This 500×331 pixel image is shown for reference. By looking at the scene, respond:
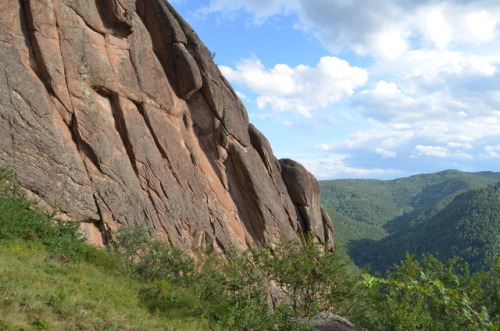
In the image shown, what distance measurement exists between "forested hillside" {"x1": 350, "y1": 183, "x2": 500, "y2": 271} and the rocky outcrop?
15014 cm

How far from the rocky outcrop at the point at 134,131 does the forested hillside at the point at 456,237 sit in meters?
150

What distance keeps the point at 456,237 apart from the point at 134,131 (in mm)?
Answer: 185432

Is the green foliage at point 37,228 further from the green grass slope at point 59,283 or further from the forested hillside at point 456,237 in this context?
the forested hillside at point 456,237

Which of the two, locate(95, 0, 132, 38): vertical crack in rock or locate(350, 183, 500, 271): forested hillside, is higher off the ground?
locate(95, 0, 132, 38): vertical crack in rock

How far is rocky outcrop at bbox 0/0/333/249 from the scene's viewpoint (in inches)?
757

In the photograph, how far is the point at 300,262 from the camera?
18203mm

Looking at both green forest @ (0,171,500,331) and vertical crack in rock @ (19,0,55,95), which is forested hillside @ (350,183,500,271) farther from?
vertical crack in rock @ (19,0,55,95)

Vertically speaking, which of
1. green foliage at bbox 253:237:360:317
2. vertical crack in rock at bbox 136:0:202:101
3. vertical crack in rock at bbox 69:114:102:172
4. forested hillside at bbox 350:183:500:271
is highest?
vertical crack in rock at bbox 136:0:202:101

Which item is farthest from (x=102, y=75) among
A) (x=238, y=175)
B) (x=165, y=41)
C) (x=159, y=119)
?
(x=238, y=175)

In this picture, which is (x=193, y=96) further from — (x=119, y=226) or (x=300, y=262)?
(x=300, y=262)

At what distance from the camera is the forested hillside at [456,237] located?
15588cm

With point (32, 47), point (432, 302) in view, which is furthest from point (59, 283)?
point (32, 47)

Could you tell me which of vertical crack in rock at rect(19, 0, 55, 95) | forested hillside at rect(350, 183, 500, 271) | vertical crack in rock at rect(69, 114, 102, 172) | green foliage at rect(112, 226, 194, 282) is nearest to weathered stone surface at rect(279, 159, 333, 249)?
green foliage at rect(112, 226, 194, 282)

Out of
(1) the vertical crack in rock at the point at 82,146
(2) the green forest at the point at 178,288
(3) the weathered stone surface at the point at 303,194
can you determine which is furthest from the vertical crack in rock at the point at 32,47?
(3) the weathered stone surface at the point at 303,194
